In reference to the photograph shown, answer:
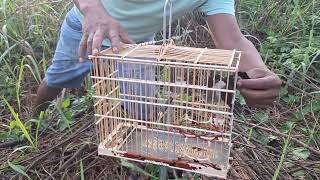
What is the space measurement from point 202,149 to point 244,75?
0.72 feet

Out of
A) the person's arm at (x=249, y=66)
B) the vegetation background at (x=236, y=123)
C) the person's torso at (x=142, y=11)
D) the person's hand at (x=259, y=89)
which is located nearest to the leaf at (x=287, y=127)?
the vegetation background at (x=236, y=123)

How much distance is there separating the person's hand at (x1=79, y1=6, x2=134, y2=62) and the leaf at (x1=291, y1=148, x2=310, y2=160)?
2.75 ft

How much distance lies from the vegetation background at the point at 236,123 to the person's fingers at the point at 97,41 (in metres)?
0.46

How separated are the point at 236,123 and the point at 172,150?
2.40ft

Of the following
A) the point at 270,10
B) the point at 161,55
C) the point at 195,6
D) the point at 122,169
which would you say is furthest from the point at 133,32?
the point at 270,10

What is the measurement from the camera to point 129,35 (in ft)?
5.02

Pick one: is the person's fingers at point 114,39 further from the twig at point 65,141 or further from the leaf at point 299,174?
the leaf at point 299,174

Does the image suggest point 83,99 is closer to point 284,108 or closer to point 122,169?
point 122,169

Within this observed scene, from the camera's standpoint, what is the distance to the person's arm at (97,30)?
3.25ft

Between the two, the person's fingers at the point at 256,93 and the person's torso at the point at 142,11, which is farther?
the person's torso at the point at 142,11

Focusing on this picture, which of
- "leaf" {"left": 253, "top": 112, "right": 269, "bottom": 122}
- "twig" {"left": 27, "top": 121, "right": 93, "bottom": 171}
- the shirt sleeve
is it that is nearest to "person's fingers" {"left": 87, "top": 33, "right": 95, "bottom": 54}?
the shirt sleeve

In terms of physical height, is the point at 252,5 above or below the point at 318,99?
above

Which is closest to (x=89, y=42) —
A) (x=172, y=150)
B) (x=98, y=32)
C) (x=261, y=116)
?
(x=98, y=32)

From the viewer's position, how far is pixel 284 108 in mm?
1942
